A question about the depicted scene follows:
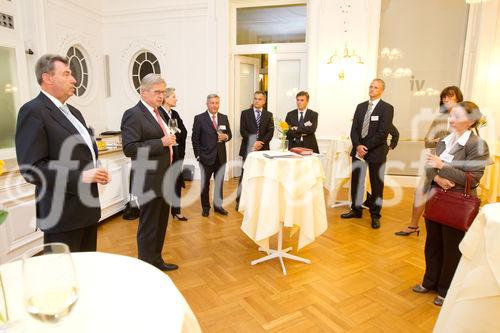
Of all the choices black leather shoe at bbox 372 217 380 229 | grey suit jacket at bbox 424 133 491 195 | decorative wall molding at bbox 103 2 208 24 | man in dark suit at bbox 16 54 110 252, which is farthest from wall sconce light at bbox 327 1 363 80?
man in dark suit at bbox 16 54 110 252

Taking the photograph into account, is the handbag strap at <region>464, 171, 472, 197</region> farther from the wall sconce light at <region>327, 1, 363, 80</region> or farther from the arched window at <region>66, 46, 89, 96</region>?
the arched window at <region>66, 46, 89, 96</region>

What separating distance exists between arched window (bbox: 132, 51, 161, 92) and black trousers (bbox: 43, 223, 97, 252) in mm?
5571

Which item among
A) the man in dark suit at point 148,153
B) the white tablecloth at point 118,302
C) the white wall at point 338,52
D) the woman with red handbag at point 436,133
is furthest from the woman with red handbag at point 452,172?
the white wall at point 338,52

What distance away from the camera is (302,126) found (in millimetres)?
4906

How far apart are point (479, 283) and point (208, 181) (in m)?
3.55

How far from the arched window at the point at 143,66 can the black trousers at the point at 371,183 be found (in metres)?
4.74

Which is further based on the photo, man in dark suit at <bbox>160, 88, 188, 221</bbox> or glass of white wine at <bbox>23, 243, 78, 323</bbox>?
man in dark suit at <bbox>160, 88, 188, 221</bbox>

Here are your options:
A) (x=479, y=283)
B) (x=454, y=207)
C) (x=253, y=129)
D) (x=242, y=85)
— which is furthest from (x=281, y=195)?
(x=242, y=85)

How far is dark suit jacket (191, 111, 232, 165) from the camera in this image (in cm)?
458

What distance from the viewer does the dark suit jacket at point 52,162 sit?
175cm

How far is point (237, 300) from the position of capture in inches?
102

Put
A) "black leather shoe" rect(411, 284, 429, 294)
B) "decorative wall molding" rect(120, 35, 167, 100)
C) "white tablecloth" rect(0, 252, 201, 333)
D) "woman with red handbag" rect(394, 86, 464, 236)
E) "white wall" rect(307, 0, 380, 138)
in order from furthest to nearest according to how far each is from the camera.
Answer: "decorative wall molding" rect(120, 35, 167, 100) → "white wall" rect(307, 0, 380, 138) → "woman with red handbag" rect(394, 86, 464, 236) → "black leather shoe" rect(411, 284, 429, 294) → "white tablecloth" rect(0, 252, 201, 333)

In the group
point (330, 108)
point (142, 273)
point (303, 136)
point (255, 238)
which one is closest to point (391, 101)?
point (330, 108)

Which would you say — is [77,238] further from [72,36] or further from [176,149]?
[72,36]
